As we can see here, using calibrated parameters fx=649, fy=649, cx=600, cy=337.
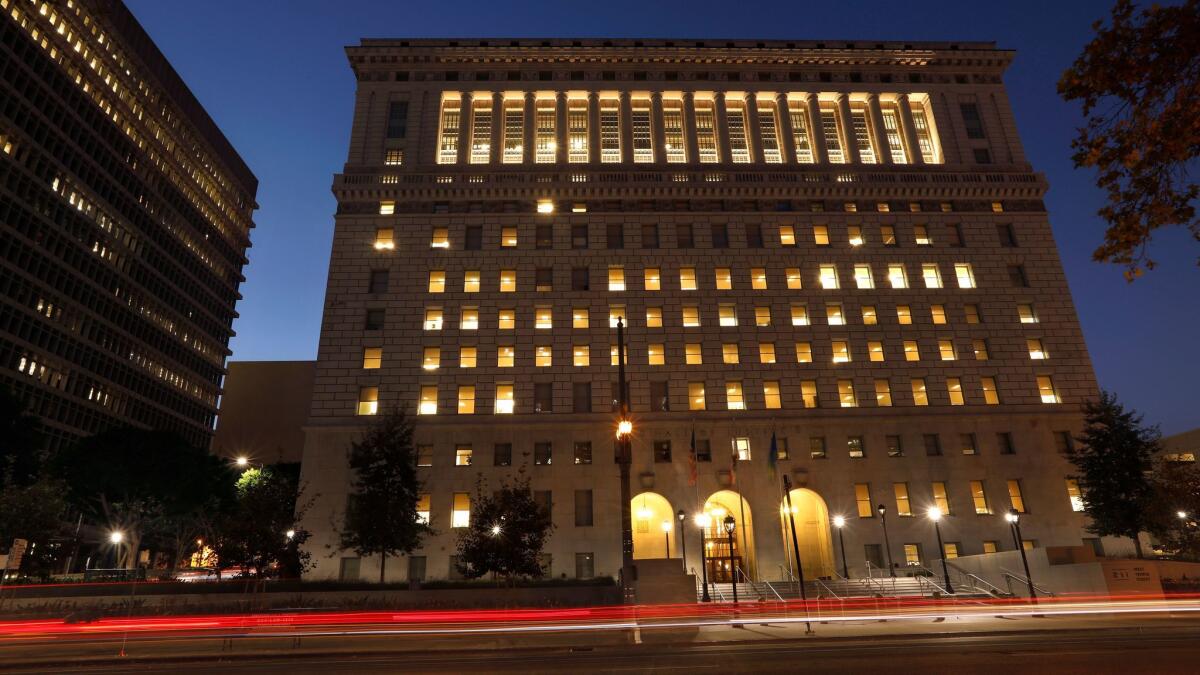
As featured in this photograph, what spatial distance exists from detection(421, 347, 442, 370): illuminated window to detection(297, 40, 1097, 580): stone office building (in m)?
0.25

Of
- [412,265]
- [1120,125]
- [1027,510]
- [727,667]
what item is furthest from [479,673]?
[1027,510]

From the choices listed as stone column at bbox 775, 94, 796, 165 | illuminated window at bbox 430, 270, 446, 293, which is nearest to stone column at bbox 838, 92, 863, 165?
stone column at bbox 775, 94, 796, 165

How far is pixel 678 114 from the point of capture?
210 feet

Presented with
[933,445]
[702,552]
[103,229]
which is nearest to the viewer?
[702,552]

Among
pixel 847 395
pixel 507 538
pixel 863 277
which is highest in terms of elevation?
pixel 863 277

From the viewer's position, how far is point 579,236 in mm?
56438

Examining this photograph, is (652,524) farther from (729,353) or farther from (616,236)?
(616,236)

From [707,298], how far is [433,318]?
22.7 meters

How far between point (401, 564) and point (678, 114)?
155 ft

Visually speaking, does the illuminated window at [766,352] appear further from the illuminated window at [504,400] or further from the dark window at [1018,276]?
the dark window at [1018,276]

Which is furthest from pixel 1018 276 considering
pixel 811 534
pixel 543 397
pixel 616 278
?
pixel 543 397

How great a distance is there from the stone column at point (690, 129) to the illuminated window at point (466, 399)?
28.7 m

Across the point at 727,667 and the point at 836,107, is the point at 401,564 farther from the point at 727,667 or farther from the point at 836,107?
the point at 836,107

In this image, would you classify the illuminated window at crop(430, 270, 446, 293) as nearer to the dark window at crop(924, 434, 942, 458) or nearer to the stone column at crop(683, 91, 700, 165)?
the stone column at crop(683, 91, 700, 165)
